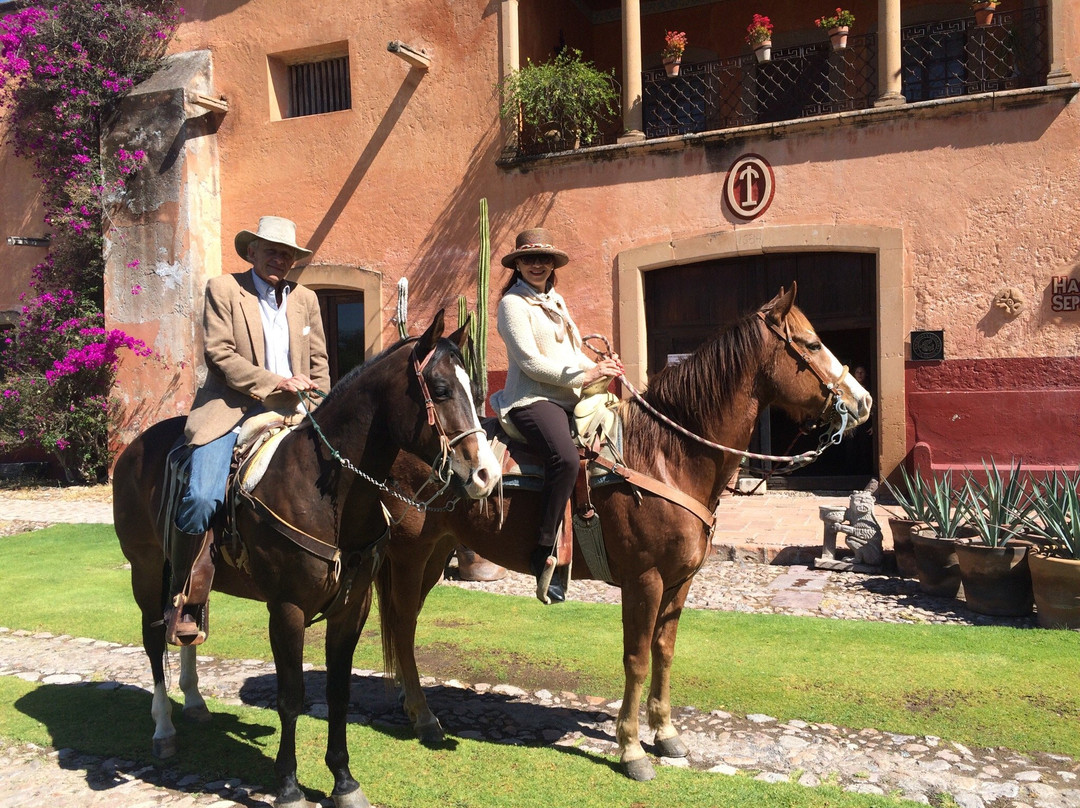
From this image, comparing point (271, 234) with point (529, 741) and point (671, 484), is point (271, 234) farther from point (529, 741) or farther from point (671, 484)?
point (529, 741)

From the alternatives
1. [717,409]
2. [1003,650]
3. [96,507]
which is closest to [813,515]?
[1003,650]

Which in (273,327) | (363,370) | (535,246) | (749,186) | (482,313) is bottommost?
(363,370)

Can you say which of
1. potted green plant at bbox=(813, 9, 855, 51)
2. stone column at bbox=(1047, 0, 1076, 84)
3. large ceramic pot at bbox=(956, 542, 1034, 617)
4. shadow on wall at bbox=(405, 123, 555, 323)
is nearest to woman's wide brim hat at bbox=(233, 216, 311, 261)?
large ceramic pot at bbox=(956, 542, 1034, 617)

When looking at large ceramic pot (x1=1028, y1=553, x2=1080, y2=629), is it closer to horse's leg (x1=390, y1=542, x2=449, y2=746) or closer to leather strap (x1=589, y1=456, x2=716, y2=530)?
leather strap (x1=589, y1=456, x2=716, y2=530)

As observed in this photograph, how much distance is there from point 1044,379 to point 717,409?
7.40 metres

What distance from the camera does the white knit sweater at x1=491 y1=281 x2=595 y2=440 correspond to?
3.80 m

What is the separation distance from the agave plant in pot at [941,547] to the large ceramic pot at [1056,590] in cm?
71

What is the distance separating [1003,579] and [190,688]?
17.5 ft

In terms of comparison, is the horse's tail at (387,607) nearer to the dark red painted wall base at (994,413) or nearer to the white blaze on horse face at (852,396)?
the white blaze on horse face at (852,396)

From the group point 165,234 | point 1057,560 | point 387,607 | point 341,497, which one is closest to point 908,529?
point 1057,560

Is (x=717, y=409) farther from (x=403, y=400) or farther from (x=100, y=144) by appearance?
(x=100, y=144)

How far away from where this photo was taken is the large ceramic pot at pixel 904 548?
22.6ft

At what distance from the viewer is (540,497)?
3.93 metres

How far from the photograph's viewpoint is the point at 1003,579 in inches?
231
